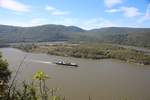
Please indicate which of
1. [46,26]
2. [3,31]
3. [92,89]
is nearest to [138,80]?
[92,89]

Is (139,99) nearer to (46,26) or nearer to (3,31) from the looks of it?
(3,31)

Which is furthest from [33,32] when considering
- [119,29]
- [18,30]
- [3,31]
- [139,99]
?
[139,99]

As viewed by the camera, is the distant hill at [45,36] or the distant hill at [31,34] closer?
the distant hill at [45,36]

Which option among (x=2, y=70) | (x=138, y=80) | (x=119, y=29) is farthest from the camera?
(x=119, y=29)

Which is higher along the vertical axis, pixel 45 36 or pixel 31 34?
pixel 31 34

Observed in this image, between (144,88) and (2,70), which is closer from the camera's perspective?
(2,70)

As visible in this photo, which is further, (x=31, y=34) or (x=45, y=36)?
(x=45, y=36)

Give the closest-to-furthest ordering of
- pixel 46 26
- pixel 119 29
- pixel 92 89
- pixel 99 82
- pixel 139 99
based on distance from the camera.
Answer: pixel 139 99 < pixel 92 89 < pixel 99 82 < pixel 46 26 < pixel 119 29

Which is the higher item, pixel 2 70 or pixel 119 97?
pixel 2 70

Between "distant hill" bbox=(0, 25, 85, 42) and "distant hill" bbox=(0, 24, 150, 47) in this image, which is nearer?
"distant hill" bbox=(0, 24, 150, 47)
